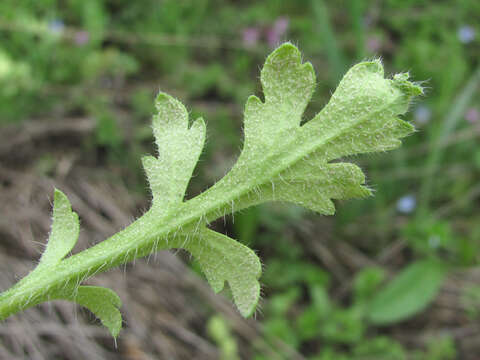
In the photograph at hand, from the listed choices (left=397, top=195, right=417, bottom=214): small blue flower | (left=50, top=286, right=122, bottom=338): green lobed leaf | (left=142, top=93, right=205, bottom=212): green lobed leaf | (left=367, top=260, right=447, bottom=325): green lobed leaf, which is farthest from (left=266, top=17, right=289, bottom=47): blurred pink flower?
(left=50, top=286, right=122, bottom=338): green lobed leaf

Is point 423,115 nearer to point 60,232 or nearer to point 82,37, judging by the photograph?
point 82,37

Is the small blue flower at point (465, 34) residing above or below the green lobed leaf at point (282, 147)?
above

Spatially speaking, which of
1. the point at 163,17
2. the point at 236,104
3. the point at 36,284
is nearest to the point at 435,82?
the point at 236,104

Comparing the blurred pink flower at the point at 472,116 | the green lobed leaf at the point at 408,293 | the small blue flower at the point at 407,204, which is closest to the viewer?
the green lobed leaf at the point at 408,293

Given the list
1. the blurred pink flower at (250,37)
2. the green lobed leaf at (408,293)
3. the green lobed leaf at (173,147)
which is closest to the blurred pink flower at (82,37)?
the blurred pink flower at (250,37)

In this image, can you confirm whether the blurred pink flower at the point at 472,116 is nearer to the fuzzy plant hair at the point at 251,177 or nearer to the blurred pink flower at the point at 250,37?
the blurred pink flower at the point at 250,37

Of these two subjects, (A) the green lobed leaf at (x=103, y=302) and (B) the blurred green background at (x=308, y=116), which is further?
(B) the blurred green background at (x=308, y=116)

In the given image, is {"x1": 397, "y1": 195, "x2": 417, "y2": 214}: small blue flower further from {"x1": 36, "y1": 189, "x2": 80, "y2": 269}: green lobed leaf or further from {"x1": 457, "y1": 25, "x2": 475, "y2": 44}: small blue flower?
{"x1": 36, "y1": 189, "x2": 80, "y2": 269}: green lobed leaf

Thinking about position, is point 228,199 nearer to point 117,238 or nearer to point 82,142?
point 117,238

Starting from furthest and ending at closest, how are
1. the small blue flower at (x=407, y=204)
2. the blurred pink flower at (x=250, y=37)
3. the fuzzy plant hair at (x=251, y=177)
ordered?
the blurred pink flower at (x=250, y=37) < the small blue flower at (x=407, y=204) < the fuzzy plant hair at (x=251, y=177)
